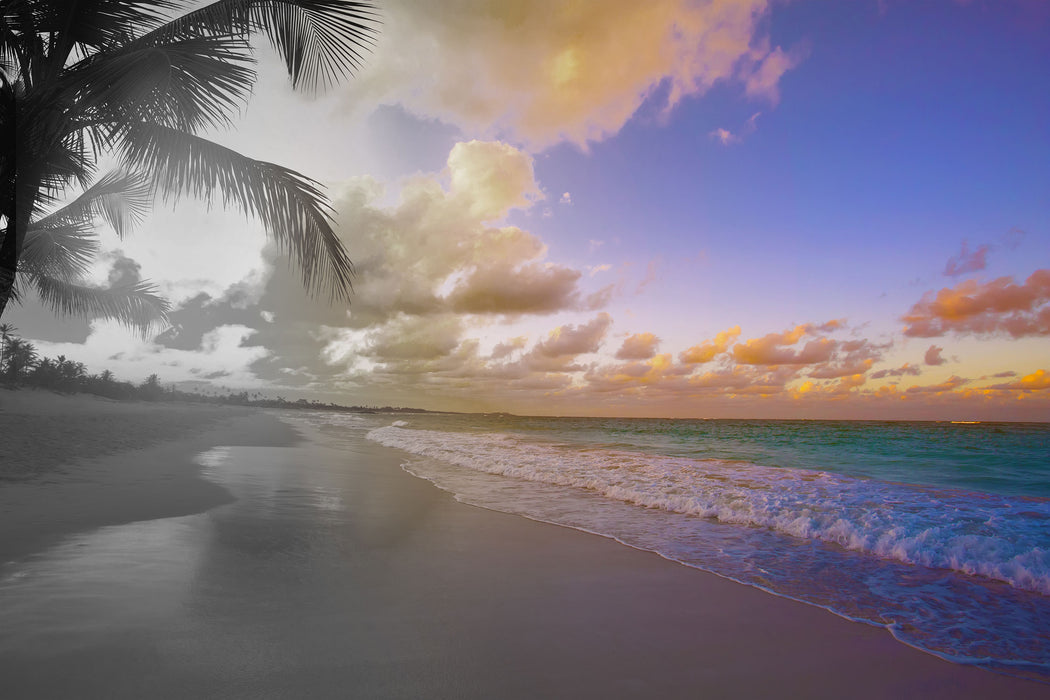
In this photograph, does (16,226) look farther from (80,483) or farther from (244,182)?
(80,483)

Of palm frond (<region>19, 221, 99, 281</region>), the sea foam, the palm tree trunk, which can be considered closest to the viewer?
the palm tree trunk

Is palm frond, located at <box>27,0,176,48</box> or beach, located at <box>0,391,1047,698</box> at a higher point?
palm frond, located at <box>27,0,176,48</box>

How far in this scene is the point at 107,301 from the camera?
38.0 feet

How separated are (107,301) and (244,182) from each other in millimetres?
8351

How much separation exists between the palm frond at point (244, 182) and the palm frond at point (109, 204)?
2.16 metres

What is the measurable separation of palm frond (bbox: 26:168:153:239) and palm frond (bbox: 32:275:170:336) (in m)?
2.32

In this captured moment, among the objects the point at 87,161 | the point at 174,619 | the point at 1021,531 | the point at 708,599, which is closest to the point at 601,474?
the point at 1021,531

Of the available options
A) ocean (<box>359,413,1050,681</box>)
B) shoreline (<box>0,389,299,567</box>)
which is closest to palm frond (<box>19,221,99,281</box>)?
shoreline (<box>0,389,299,567</box>)

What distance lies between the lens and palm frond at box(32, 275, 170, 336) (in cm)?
1088

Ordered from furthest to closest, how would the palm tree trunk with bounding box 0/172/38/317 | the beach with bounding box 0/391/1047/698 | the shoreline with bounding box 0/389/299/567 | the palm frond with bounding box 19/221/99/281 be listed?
the palm frond with bounding box 19/221/99/281, the shoreline with bounding box 0/389/299/567, the palm tree trunk with bounding box 0/172/38/317, the beach with bounding box 0/391/1047/698

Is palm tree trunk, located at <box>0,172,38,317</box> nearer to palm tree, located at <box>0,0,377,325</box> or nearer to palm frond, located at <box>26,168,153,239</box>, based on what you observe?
palm tree, located at <box>0,0,377,325</box>

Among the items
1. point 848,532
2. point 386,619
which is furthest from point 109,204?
point 848,532

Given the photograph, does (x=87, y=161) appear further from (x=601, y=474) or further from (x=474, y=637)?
(x=601, y=474)

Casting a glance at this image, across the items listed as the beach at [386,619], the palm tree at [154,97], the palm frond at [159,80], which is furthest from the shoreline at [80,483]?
the palm frond at [159,80]
